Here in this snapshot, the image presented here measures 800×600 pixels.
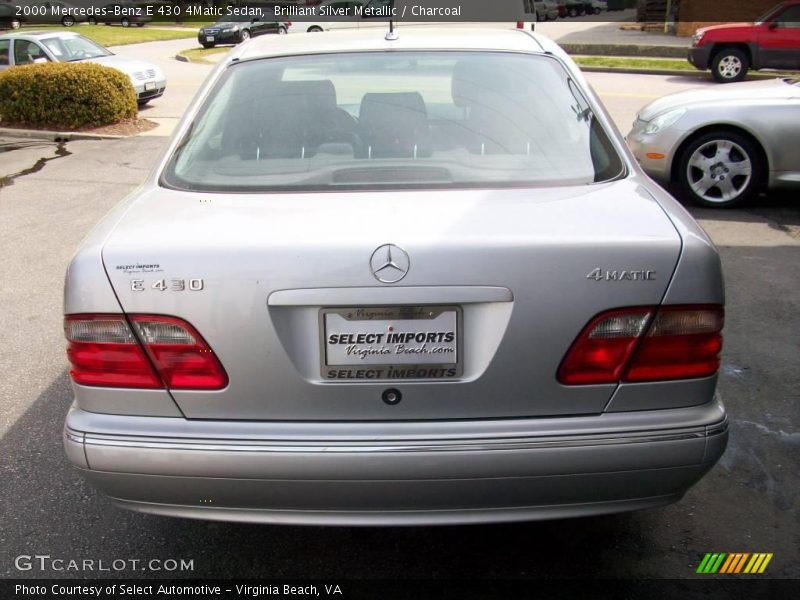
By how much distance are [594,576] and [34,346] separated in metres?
3.51

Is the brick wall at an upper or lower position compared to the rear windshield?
upper

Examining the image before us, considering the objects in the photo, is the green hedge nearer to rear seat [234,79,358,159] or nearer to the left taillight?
rear seat [234,79,358,159]

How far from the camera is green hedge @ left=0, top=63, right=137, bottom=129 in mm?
12727

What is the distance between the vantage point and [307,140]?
3.08 meters

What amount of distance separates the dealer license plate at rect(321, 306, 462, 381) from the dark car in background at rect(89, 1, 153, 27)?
47.2m

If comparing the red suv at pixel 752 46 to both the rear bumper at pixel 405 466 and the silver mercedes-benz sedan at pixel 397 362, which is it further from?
the rear bumper at pixel 405 466

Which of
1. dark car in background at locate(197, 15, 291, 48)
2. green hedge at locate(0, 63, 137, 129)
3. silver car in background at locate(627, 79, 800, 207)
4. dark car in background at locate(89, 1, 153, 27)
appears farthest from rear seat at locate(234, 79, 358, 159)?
dark car in background at locate(89, 1, 153, 27)

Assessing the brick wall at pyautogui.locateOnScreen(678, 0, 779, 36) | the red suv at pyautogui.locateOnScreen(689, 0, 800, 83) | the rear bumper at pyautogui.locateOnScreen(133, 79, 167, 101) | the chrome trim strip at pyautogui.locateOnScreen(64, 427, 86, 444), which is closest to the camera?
the chrome trim strip at pyautogui.locateOnScreen(64, 427, 86, 444)

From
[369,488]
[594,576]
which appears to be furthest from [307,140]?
[594,576]

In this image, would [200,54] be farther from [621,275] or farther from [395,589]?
[621,275]

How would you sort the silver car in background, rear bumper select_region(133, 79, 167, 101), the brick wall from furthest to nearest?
1. the brick wall
2. rear bumper select_region(133, 79, 167, 101)
3. the silver car in background

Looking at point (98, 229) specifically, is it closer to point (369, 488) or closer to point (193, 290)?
point (193, 290)

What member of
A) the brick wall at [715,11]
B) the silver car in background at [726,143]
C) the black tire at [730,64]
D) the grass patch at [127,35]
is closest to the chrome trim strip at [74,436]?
the silver car in background at [726,143]

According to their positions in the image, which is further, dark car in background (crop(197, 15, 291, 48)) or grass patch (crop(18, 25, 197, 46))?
grass patch (crop(18, 25, 197, 46))
